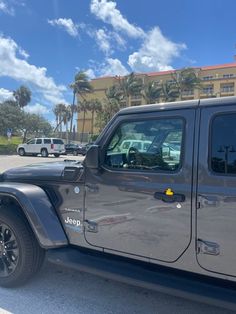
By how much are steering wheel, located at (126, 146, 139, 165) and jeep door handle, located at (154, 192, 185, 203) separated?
1.40ft

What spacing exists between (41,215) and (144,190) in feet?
3.65

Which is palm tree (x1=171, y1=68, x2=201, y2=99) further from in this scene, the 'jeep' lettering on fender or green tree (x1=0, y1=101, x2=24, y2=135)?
the 'jeep' lettering on fender

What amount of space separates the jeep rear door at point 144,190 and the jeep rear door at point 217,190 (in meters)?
0.11

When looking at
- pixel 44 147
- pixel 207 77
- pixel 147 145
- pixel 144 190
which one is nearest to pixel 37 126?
→ pixel 207 77

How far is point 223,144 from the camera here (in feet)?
9.30

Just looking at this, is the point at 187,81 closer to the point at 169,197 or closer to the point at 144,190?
the point at 144,190

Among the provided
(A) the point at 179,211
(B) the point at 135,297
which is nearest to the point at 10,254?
(B) the point at 135,297

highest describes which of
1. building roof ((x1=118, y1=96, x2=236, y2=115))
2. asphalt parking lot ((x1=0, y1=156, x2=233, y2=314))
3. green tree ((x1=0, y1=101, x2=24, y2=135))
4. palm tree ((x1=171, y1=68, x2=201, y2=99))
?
palm tree ((x1=171, y1=68, x2=201, y2=99))

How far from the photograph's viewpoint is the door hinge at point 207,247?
2.79 m

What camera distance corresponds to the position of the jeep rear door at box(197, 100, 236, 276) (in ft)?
8.95

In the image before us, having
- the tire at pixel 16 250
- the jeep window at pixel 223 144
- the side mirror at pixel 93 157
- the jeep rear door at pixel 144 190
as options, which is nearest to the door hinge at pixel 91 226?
the jeep rear door at pixel 144 190

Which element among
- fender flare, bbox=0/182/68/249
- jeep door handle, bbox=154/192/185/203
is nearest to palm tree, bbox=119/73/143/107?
fender flare, bbox=0/182/68/249

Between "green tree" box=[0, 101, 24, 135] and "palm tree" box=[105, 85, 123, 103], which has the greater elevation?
"palm tree" box=[105, 85, 123, 103]

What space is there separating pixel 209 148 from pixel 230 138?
0.58 feet
